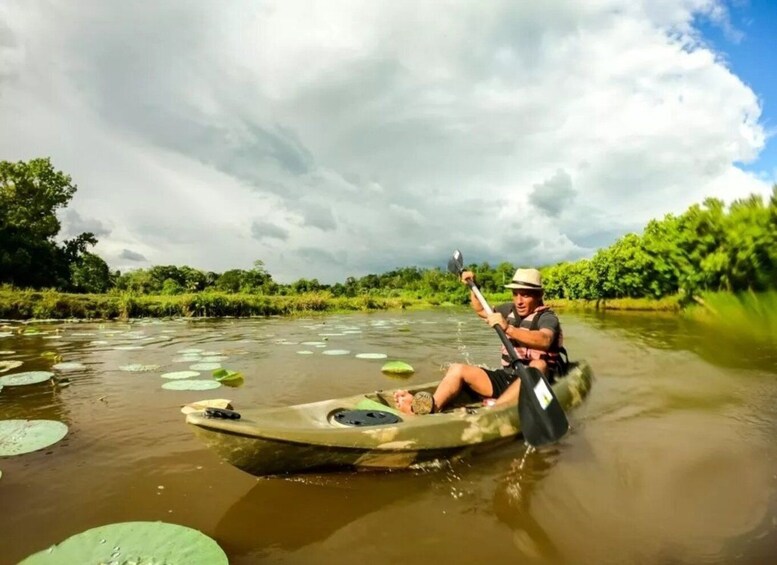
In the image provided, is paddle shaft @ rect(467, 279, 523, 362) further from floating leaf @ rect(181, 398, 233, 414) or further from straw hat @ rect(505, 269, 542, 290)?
floating leaf @ rect(181, 398, 233, 414)

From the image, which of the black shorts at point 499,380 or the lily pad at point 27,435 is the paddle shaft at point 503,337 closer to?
the black shorts at point 499,380

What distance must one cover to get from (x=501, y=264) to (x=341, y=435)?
69.7m

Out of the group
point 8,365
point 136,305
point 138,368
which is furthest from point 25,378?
point 136,305

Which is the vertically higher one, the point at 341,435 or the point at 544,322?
the point at 544,322

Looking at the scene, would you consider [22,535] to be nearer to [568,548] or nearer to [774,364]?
[568,548]

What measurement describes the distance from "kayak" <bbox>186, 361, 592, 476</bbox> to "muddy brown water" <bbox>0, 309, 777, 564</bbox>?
0.64 feet

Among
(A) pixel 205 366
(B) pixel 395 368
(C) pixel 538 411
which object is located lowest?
(B) pixel 395 368

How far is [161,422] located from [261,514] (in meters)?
2.23

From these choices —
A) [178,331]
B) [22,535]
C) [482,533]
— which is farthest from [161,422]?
[178,331]

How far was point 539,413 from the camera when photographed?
12.2ft

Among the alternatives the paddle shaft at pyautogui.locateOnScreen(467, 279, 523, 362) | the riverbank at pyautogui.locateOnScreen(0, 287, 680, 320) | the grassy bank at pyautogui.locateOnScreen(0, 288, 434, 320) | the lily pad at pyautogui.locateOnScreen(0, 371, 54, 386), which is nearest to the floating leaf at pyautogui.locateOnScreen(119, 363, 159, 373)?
the lily pad at pyautogui.locateOnScreen(0, 371, 54, 386)

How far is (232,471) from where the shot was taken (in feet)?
10.8

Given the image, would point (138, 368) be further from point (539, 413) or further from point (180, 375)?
point (539, 413)

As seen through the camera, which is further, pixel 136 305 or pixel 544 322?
pixel 136 305
